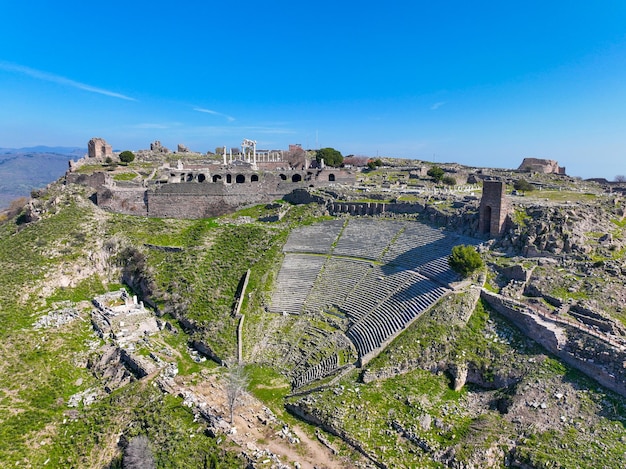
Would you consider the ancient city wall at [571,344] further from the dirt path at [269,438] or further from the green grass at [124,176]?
the green grass at [124,176]

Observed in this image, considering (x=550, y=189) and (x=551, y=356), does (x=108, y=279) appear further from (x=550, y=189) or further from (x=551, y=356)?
(x=550, y=189)

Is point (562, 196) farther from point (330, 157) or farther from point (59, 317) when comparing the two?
point (59, 317)

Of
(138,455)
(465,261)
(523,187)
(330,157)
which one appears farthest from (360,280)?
(330,157)

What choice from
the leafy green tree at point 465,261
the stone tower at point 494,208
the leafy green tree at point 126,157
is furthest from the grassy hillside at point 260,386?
the leafy green tree at point 126,157

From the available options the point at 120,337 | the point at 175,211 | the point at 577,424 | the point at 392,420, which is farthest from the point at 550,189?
the point at 120,337

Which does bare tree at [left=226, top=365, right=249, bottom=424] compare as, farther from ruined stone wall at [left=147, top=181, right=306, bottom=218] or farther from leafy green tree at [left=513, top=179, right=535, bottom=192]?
leafy green tree at [left=513, top=179, right=535, bottom=192]

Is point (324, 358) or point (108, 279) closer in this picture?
point (324, 358)

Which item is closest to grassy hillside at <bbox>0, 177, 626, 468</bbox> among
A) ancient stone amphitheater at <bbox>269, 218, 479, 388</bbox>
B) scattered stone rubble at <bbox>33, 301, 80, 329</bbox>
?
scattered stone rubble at <bbox>33, 301, 80, 329</bbox>
